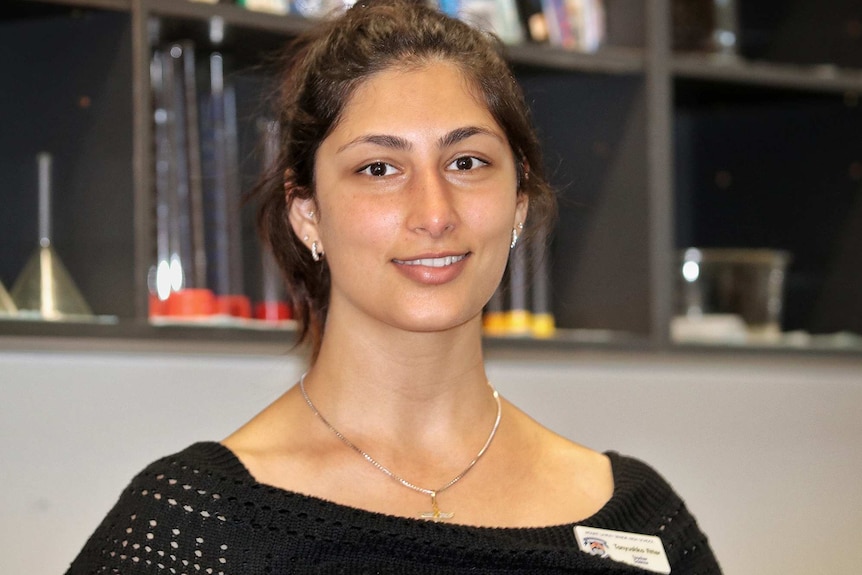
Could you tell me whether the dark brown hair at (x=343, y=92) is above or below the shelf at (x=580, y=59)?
below

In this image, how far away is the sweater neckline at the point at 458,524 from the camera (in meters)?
1.53

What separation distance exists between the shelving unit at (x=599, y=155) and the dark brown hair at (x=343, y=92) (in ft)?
1.04

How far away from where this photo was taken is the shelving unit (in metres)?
2.02

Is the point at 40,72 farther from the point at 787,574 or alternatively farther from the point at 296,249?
the point at 787,574

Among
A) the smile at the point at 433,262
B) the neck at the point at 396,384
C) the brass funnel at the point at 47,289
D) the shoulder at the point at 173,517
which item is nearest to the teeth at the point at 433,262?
the smile at the point at 433,262

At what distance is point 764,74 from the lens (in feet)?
8.62

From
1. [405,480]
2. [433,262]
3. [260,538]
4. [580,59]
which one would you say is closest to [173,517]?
[260,538]

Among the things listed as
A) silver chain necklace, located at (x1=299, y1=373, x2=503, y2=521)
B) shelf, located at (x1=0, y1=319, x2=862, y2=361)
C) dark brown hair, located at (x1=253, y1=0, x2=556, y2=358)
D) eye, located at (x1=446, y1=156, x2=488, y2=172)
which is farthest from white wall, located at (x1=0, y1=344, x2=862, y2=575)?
eye, located at (x1=446, y1=156, x2=488, y2=172)

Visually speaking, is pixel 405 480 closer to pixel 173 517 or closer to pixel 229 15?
pixel 173 517

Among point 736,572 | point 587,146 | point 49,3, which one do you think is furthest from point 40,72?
point 736,572

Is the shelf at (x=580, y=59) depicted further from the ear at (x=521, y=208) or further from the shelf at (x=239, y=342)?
the ear at (x=521, y=208)

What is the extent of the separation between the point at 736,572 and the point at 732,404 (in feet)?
1.16

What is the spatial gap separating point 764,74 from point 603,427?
81 centimetres

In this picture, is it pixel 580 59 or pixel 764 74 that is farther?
pixel 764 74
